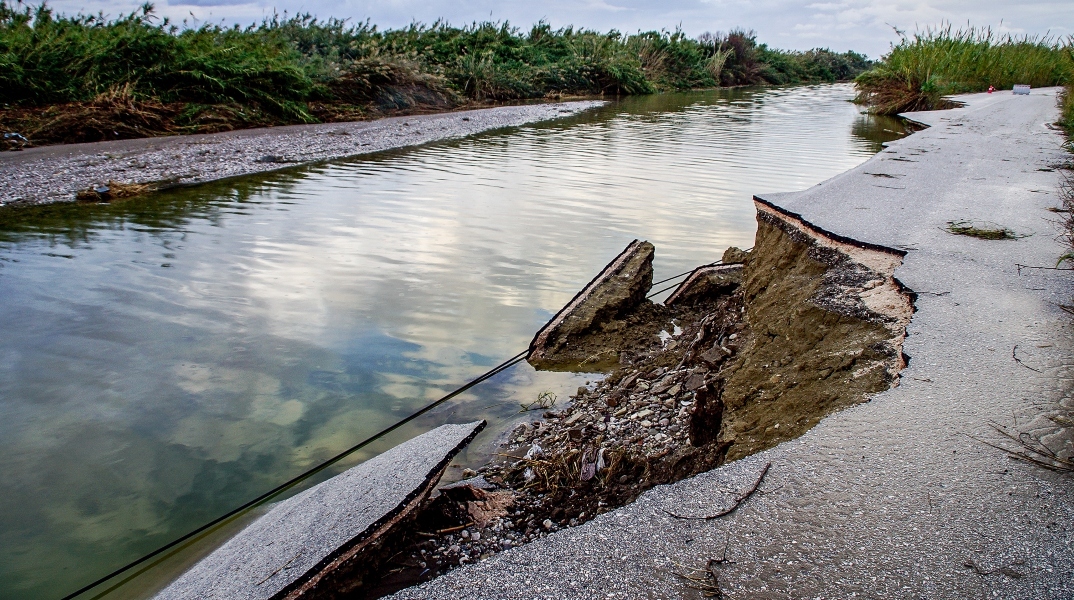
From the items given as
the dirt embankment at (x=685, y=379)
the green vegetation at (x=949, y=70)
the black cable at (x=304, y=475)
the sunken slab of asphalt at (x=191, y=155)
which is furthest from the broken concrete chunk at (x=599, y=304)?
the green vegetation at (x=949, y=70)

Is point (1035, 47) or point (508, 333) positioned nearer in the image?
point (508, 333)

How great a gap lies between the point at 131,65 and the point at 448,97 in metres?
8.86

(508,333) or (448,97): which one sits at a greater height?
(448,97)

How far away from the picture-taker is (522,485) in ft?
9.02

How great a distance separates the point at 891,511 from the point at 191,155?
1090cm

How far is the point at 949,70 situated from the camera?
19.5 m

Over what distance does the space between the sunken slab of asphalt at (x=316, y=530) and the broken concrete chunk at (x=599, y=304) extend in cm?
156

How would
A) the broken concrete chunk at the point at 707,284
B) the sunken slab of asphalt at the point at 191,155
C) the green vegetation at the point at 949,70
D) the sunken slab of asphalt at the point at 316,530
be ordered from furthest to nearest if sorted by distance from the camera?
the green vegetation at the point at 949,70
the sunken slab of asphalt at the point at 191,155
the broken concrete chunk at the point at 707,284
the sunken slab of asphalt at the point at 316,530

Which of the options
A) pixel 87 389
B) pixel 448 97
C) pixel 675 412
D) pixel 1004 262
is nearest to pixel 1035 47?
pixel 448 97

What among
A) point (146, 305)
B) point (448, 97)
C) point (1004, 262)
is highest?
point (448, 97)

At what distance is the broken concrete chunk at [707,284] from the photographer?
496 cm

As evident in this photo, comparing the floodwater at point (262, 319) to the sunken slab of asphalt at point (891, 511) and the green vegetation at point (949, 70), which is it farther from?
the green vegetation at point (949, 70)

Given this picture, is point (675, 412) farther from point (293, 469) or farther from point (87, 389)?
point (87, 389)

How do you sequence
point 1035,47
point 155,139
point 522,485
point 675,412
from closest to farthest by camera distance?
point 522,485 < point 675,412 < point 155,139 < point 1035,47
